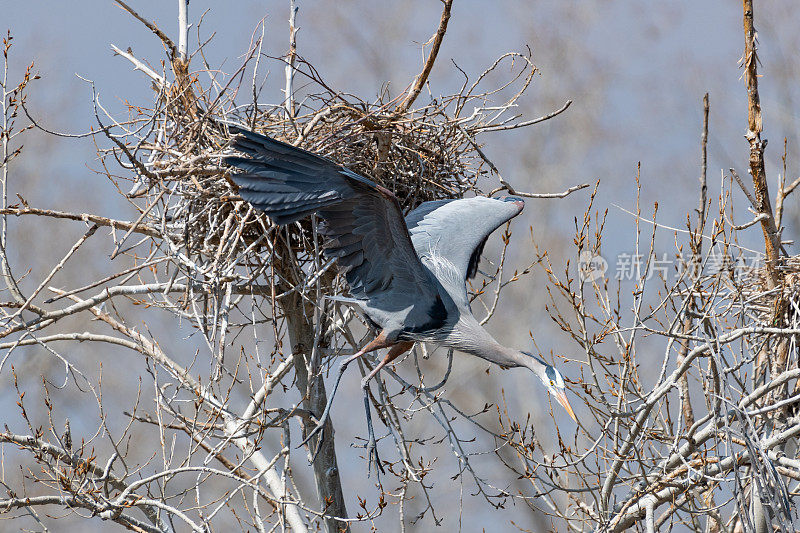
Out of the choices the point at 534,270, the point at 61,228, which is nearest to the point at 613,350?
the point at 534,270

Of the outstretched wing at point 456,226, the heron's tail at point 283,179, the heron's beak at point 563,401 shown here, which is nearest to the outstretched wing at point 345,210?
the heron's tail at point 283,179

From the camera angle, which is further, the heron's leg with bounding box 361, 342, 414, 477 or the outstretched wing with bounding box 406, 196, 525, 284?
the outstretched wing with bounding box 406, 196, 525, 284

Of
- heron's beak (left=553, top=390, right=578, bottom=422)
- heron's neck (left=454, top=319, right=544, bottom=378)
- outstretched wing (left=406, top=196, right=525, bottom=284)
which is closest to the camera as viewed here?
heron's beak (left=553, top=390, right=578, bottom=422)

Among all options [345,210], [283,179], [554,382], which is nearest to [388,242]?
[345,210]

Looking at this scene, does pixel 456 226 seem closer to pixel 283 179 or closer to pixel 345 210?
pixel 345 210

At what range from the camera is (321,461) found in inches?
215

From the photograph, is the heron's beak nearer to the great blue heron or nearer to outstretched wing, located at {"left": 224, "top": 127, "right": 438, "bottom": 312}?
the great blue heron

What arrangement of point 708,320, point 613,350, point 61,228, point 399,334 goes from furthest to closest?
point 613,350 < point 61,228 < point 399,334 < point 708,320

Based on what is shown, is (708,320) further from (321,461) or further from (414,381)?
(414,381)

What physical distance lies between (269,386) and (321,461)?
0.75 meters

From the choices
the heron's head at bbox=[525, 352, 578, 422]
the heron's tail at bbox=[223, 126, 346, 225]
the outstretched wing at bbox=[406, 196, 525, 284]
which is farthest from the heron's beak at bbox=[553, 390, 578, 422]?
the heron's tail at bbox=[223, 126, 346, 225]

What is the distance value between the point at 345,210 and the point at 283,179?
33cm

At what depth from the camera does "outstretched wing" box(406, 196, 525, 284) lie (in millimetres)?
4668

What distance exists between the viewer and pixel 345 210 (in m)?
4.03
